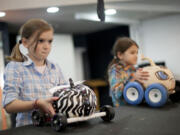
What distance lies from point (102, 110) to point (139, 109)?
0.21 m

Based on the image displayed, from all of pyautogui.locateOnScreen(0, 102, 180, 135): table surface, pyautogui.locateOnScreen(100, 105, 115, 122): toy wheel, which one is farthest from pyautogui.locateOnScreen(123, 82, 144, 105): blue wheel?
pyautogui.locateOnScreen(100, 105, 115, 122): toy wheel

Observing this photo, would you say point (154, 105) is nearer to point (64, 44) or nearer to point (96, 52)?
point (64, 44)

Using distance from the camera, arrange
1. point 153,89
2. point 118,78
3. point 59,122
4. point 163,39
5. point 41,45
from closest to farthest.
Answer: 1. point 59,122
2. point 41,45
3. point 153,89
4. point 118,78
5. point 163,39

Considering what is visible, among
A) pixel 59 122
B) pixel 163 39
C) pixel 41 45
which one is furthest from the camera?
pixel 163 39

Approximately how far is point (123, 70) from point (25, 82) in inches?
18.7

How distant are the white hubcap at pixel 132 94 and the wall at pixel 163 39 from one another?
23 cm

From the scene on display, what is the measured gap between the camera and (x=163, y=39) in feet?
4.04

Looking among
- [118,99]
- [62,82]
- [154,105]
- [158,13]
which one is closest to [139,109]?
[154,105]

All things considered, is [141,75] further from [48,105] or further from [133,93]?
[48,105]

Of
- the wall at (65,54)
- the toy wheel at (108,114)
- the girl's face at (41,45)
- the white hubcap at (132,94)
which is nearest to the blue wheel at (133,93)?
the white hubcap at (132,94)

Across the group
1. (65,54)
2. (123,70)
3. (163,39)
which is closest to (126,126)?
(123,70)

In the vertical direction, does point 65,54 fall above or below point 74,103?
above

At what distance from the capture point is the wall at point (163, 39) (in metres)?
1.12

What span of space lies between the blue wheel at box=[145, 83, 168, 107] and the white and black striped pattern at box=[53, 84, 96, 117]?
35 centimetres
